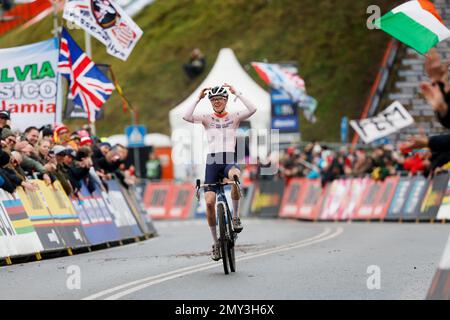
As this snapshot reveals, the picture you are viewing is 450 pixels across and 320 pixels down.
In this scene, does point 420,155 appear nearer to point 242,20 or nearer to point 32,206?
point 32,206

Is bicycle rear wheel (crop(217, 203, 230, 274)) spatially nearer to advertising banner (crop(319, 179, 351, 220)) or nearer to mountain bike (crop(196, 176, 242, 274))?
mountain bike (crop(196, 176, 242, 274))

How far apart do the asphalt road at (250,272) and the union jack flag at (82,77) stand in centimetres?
375

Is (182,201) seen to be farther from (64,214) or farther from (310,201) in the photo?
(64,214)

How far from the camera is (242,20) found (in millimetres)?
70875

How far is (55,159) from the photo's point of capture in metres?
20.8

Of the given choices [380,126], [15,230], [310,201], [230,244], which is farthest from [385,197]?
[230,244]

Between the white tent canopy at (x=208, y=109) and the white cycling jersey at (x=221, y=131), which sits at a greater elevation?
the white cycling jersey at (x=221, y=131)

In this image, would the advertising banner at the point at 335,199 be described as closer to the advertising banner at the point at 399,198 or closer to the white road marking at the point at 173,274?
the advertising banner at the point at 399,198

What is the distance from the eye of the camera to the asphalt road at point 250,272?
40.1ft

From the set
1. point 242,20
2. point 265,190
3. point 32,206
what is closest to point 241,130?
point 265,190

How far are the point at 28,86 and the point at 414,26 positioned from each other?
1028 cm

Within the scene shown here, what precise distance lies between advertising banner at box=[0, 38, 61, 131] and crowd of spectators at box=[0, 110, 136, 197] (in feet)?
2.11

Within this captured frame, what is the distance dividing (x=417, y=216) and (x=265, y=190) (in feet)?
30.9

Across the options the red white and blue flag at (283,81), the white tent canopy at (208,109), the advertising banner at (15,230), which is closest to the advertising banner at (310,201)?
the red white and blue flag at (283,81)
